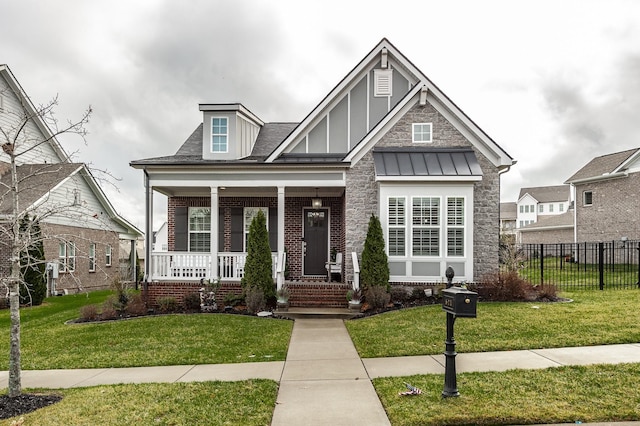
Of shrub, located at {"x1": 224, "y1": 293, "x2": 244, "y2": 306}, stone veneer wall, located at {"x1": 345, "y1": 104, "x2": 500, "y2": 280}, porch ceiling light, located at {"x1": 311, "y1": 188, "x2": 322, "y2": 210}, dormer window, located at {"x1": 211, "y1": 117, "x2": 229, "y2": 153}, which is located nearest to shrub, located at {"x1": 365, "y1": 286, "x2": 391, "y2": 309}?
stone veneer wall, located at {"x1": 345, "y1": 104, "x2": 500, "y2": 280}

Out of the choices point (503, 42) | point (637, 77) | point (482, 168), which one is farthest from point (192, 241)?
point (637, 77)

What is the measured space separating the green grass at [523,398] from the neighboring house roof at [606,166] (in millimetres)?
22351

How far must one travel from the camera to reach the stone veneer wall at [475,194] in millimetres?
13094

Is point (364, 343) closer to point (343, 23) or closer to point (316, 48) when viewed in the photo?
point (343, 23)

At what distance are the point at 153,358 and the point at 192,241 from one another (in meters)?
8.62

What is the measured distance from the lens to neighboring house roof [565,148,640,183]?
78.2ft

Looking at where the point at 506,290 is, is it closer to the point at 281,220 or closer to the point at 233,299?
the point at 281,220

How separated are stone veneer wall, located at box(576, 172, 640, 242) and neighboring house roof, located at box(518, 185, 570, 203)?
4023cm

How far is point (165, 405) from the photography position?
504 cm

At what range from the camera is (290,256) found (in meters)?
15.5

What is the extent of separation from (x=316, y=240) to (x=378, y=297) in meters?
4.37

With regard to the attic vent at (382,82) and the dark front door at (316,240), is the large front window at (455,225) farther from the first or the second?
the attic vent at (382,82)

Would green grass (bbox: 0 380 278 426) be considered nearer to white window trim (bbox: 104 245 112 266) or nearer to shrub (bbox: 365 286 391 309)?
shrub (bbox: 365 286 391 309)

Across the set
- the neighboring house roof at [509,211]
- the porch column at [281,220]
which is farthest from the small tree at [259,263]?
the neighboring house roof at [509,211]
